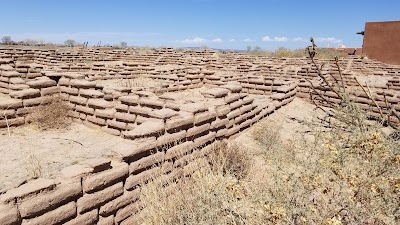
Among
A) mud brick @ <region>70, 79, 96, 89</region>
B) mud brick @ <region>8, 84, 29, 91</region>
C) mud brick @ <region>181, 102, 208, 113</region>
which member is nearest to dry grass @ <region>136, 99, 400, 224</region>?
mud brick @ <region>181, 102, 208, 113</region>

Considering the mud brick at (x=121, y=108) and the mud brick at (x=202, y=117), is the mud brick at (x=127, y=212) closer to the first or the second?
the mud brick at (x=202, y=117)

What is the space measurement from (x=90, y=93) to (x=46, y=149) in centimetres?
148

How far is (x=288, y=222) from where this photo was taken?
2504 millimetres

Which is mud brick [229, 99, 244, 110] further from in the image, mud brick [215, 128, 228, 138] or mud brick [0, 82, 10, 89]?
mud brick [0, 82, 10, 89]

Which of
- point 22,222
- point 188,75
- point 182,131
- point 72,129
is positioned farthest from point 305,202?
point 188,75

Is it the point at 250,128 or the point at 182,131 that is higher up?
the point at 182,131

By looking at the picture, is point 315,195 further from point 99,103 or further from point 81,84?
point 81,84

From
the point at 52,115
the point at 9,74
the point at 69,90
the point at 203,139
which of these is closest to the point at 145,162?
the point at 203,139

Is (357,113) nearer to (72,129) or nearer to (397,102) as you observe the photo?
(397,102)

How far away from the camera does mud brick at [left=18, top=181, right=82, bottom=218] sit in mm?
2613

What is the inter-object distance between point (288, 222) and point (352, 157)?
1.03m

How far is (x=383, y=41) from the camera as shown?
2123 cm

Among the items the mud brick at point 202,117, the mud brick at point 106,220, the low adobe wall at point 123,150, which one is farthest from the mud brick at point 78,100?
the mud brick at point 106,220

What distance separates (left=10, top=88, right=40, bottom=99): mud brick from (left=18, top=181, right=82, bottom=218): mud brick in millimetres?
3587
